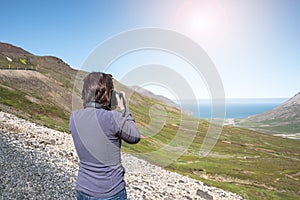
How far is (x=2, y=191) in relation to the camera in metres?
14.8

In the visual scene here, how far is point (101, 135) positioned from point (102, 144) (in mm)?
196

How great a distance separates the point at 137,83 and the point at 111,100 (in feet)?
13.3

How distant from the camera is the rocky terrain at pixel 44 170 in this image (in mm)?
16081

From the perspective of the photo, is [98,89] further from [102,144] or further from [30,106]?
[30,106]

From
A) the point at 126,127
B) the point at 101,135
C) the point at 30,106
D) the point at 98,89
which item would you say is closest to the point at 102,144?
the point at 101,135

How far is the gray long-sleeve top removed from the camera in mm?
5254

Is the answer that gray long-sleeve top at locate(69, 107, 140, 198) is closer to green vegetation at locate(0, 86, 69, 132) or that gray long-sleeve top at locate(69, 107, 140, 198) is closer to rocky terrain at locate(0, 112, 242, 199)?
rocky terrain at locate(0, 112, 242, 199)

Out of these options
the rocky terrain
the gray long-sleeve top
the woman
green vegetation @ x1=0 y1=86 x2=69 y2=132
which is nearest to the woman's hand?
the woman

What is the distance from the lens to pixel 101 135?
209 inches

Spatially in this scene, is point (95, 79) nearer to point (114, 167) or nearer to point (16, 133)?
point (114, 167)

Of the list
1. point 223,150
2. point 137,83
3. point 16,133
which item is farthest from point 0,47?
point 137,83

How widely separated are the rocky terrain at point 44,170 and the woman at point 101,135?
11.7m

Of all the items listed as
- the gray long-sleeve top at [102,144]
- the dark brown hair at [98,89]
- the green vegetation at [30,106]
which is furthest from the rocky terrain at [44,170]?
the green vegetation at [30,106]

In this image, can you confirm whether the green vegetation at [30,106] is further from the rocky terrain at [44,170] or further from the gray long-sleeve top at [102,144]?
the gray long-sleeve top at [102,144]
